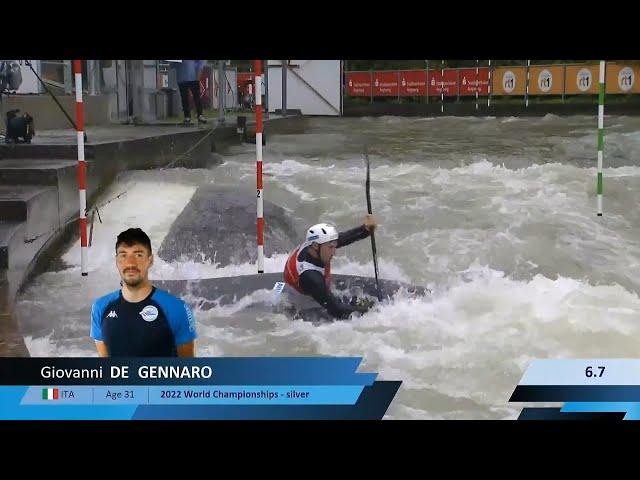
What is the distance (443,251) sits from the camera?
294cm

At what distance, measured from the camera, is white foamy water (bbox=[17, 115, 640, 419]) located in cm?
277

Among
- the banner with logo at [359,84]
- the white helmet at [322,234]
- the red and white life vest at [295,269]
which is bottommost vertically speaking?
the red and white life vest at [295,269]

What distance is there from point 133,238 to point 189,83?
620mm

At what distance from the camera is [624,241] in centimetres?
295

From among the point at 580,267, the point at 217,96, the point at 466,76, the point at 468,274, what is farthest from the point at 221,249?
the point at 580,267

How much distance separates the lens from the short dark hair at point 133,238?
2746 mm

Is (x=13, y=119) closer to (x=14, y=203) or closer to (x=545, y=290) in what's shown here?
(x=14, y=203)

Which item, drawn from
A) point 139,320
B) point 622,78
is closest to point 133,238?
point 139,320

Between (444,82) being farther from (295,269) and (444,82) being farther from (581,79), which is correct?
(295,269)

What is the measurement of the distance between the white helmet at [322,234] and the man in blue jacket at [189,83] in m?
0.64

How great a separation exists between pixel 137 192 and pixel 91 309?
0.50m

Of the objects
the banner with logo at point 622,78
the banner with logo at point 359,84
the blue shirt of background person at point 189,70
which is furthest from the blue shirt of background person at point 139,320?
the banner with logo at point 622,78

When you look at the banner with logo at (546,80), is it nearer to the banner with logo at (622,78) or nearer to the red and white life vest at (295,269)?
the banner with logo at (622,78)

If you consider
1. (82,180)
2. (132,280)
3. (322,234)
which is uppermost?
(82,180)
